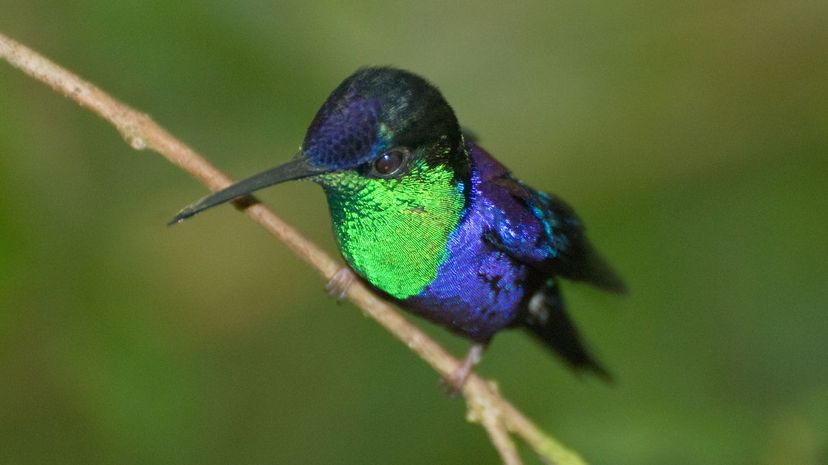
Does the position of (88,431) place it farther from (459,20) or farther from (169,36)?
(459,20)

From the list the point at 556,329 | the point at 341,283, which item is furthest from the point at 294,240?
the point at 556,329

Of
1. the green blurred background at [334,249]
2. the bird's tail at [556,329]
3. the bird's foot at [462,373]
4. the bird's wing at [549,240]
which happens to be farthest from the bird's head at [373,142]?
the green blurred background at [334,249]

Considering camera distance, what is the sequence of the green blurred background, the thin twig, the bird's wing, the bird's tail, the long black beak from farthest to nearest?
the green blurred background
the bird's tail
the bird's wing
the thin twig
the long black beak

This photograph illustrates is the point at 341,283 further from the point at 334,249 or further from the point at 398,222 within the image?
the point at 334,249

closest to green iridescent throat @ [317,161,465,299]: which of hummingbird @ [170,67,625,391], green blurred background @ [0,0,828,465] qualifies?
hummingbird @ [170,67,625,391]

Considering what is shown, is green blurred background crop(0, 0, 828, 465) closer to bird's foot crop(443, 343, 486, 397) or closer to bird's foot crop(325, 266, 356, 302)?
bird's foot crop(443, 343, 486, 397)

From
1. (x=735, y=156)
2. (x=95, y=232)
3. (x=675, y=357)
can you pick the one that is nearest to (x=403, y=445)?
(x=675, y=357)

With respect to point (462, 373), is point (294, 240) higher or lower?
higher
